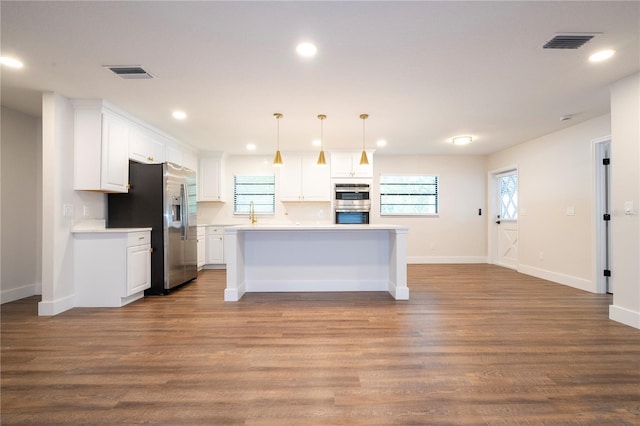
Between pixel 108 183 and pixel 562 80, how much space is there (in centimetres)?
521

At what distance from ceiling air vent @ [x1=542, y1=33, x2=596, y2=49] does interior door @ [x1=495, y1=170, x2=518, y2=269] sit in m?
4.01

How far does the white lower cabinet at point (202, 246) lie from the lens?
589 centimetres

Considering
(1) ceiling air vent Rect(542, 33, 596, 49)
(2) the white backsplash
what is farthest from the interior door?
(1) ceiling air vent Rect(542, 33, 596, 49)

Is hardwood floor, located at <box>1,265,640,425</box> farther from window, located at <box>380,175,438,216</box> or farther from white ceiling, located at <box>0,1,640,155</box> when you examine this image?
window, located at <box>380,175,438,216</box>

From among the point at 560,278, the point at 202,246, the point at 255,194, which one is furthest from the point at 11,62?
the point at 560,278

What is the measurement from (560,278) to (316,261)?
12.8 feet

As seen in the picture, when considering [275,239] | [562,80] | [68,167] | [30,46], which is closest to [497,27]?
[562,80]

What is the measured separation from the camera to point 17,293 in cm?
403

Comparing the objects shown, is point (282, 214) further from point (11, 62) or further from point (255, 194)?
point (11, 62)

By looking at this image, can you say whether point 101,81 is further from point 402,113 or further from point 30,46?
point 402,113

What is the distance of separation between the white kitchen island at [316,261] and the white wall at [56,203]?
2003 millimetres

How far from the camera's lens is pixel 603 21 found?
2123 mm

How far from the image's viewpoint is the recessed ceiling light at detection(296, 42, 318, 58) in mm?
2400

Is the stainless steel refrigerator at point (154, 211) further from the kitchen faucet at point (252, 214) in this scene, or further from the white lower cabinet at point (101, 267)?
the kitchen faucet at point (252, 214)
